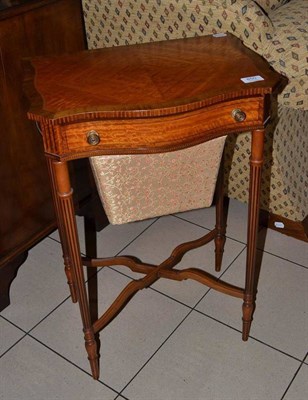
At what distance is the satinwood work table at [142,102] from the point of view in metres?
1.38

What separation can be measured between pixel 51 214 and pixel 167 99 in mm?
1102

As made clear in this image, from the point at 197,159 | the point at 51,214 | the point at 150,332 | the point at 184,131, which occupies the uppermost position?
the point at 184,131

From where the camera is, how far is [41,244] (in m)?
2.54

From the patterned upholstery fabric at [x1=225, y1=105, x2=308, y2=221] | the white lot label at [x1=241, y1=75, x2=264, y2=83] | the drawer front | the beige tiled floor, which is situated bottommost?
the beige tiled floor

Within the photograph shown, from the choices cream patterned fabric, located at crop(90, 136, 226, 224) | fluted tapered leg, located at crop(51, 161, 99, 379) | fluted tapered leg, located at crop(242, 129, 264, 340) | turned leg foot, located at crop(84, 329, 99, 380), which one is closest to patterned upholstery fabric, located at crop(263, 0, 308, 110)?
cream patterned fabric, located at crop(90, 136, 226, 224)

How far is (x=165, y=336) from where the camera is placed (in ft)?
6.72

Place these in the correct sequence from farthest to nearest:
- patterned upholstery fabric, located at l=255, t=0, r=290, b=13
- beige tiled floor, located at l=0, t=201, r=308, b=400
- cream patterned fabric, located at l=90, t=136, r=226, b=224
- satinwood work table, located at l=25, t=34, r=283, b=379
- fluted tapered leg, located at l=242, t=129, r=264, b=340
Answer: patterned upholstery fabric, located at l=255, t=0, r=290, b=13 → beige tiled floor, located at l=0, t=201, r=308, b=400 → cream patterned fabric, located at l=90, t=136, r=226, b=224 → fluted tapered leg, located at l=242, t=129, r=264, b=340 → satinwood work table, located at l=25, t=34, r=283, b=379

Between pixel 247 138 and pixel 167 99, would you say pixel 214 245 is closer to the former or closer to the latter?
pixel 247 138

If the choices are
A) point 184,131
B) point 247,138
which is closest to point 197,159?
point 184,131

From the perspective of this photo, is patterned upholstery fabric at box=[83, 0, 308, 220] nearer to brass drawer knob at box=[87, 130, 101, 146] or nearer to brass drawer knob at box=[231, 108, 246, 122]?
brass drawer knob at box=[231, 108, 246, 122]

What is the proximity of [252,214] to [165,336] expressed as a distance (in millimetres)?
661

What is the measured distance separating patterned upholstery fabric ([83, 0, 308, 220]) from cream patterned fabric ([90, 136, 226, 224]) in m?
0.42

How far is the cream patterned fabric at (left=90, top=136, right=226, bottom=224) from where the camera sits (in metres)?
1.71

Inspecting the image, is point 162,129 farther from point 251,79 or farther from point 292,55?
point 292,55
